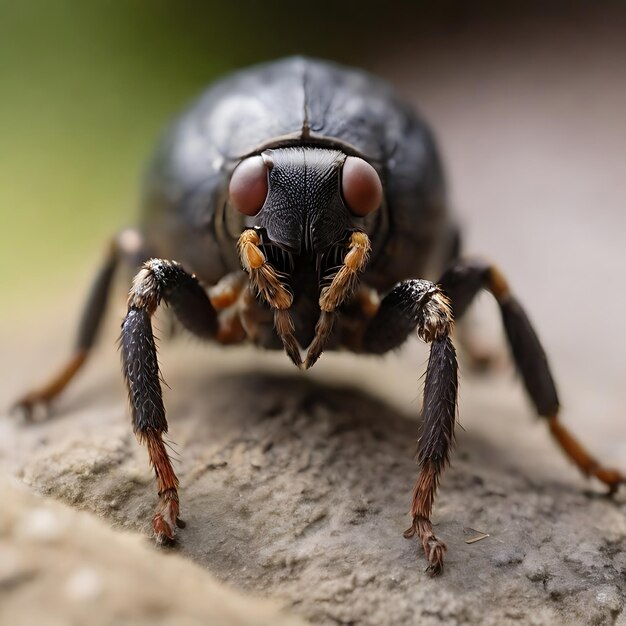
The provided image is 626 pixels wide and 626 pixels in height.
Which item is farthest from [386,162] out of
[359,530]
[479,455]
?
[359,530]

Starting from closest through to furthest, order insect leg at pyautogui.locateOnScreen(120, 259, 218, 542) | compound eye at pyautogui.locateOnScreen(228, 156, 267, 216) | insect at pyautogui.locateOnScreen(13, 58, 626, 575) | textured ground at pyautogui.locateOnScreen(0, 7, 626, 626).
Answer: textured ground at pyautogui.locateOnScreen(0, 7, 626, 626), insect leg at pyautogui.locateOnScreen(120, 259, 218, 542), insect at pyautogui.locateOnScreen(13, 58, 626, 575), compound eye at pyautogui.locateOnScreen(228, 156, 267, 216)

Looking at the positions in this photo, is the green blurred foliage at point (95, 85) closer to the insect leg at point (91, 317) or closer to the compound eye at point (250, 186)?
the insect leg at point (91, 317)

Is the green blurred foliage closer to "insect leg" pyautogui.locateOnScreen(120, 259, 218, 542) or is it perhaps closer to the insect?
the insect

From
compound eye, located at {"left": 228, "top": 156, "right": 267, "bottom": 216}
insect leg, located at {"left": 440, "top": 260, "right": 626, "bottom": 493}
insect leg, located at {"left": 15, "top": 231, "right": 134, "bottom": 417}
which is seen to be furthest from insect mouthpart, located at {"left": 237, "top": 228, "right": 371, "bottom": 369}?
insect leg, located at {"left": 15, "top": 231, "right": 134, "bottom": 417}

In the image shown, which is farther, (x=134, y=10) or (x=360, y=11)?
(x=360, y=11)

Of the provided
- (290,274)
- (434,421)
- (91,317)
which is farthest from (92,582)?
(91,317)

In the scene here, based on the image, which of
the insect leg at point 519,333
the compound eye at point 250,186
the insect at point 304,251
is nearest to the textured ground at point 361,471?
the insect at point 304,251

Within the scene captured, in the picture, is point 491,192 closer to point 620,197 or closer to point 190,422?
point 620,197
